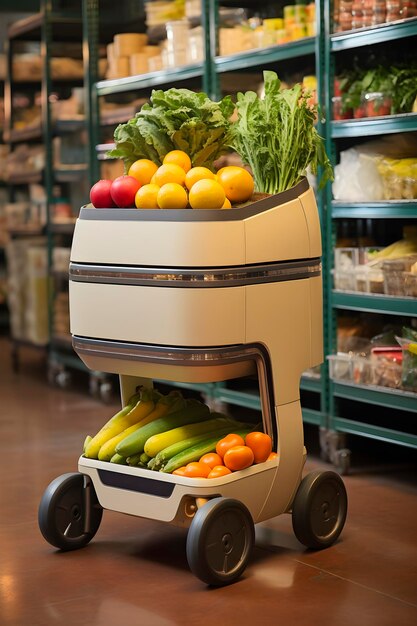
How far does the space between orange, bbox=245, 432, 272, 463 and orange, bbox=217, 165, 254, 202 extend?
76cm

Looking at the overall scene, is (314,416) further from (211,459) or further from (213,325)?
(213,325)

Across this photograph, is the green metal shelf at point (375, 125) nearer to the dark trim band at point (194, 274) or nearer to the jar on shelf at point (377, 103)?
the jar on shelf at point (377, 103)

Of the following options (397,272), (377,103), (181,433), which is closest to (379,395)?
(397,272)

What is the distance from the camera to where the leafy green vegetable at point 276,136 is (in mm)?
3742

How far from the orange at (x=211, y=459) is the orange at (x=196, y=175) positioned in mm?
857

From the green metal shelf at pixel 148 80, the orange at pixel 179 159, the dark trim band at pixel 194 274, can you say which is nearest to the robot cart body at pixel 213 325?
the dark trim band at pixel 194 274

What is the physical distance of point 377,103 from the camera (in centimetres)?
477

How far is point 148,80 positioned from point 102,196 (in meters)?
2.96

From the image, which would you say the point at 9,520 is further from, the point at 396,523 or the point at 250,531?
the point at 396,523

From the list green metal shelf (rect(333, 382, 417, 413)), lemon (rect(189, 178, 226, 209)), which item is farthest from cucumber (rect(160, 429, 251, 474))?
green metal shelf (rect(333, 382, 417, 413))

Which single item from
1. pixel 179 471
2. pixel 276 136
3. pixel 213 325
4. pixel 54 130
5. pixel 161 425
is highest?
pixel 54 130

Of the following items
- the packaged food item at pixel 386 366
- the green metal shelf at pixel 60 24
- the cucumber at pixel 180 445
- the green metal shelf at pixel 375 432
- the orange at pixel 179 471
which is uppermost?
the green metal shelf at pixel 60 24

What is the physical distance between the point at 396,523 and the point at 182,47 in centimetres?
323

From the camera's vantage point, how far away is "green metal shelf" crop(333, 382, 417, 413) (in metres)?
4.55
